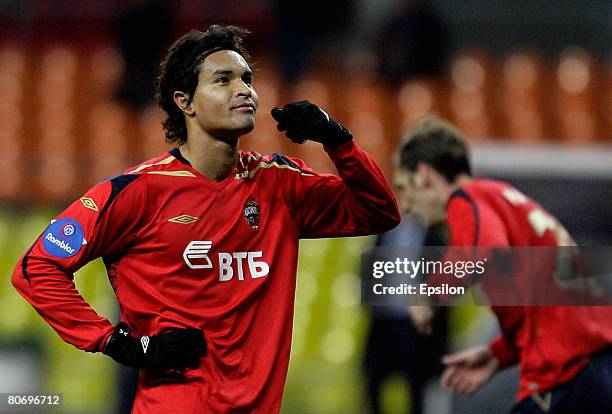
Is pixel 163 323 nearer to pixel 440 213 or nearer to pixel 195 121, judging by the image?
pixel 195 121

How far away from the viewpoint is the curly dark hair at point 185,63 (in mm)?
3689

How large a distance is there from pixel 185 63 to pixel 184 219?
0.57 meters

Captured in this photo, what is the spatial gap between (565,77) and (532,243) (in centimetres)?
529

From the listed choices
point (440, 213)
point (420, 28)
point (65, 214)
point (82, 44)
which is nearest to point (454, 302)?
point (440, 213)

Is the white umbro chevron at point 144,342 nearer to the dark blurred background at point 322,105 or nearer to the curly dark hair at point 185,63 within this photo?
the curly dark hair at point 185,63

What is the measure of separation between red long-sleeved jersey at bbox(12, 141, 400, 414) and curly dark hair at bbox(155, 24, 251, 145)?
212 millimetres

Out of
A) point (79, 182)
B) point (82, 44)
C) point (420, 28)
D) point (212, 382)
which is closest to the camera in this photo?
point (212, 382)

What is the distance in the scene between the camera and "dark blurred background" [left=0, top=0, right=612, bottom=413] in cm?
644

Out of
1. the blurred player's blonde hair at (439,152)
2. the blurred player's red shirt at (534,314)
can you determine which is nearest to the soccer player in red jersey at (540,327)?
the blurred player's red shirt at (534,314)

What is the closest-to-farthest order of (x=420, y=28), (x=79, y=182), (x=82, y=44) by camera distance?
(x=79, y=182), (x=420, y=28), (x=82, y=44)

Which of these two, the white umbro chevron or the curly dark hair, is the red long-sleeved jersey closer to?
the white umbro chevron

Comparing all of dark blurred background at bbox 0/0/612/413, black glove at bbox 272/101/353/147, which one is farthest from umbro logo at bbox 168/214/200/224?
dark blurred background at bbox 0/0/612/413

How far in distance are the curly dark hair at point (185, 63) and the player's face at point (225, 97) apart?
0.04m

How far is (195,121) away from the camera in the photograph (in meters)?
3.68
